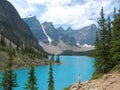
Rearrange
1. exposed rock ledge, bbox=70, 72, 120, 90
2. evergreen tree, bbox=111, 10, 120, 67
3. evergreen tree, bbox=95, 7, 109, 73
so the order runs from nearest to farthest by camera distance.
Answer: exposed rock ledge, bbox=70, 72, 120, 90 → evergreen tree, bbox=111, 10, 120, 67 → evergreen tree, bbox=95, 7, 109, 73

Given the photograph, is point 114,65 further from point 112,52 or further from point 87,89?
point 87,89

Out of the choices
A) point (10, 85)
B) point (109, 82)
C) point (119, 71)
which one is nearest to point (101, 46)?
point (119, 71)

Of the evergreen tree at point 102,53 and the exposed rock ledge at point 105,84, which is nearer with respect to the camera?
the exposed rock ledge at point 105,84

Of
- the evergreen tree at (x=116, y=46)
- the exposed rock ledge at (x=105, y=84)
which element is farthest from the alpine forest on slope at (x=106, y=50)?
the exposed rock ledge at (x=105, y=84)

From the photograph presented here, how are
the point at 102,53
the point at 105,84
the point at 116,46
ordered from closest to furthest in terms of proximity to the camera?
the point at 105,84
the point at 116,46
the point at 102,53

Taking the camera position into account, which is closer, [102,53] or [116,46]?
[116,46]

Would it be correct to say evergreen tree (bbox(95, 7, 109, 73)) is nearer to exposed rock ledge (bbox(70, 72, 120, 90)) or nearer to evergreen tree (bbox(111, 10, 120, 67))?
evergreen tree (bbox(111, 10, 120, 67))

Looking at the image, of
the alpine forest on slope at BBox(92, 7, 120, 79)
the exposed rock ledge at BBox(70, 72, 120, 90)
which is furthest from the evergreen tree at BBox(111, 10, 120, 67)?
the exposed rock ledge at BBox(70, 72, 120, 90)

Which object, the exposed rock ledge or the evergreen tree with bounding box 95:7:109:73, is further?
the evergreen tree with bounding box 95:7:109:73

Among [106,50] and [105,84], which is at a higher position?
[106,50]

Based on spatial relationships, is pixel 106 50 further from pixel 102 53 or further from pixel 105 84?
pixel 105 84

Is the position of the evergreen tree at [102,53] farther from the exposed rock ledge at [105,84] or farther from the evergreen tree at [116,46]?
the exposed rock ledge at [105,84]

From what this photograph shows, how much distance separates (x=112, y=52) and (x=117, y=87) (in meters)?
14.1

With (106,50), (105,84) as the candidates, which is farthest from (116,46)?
(105,84)
